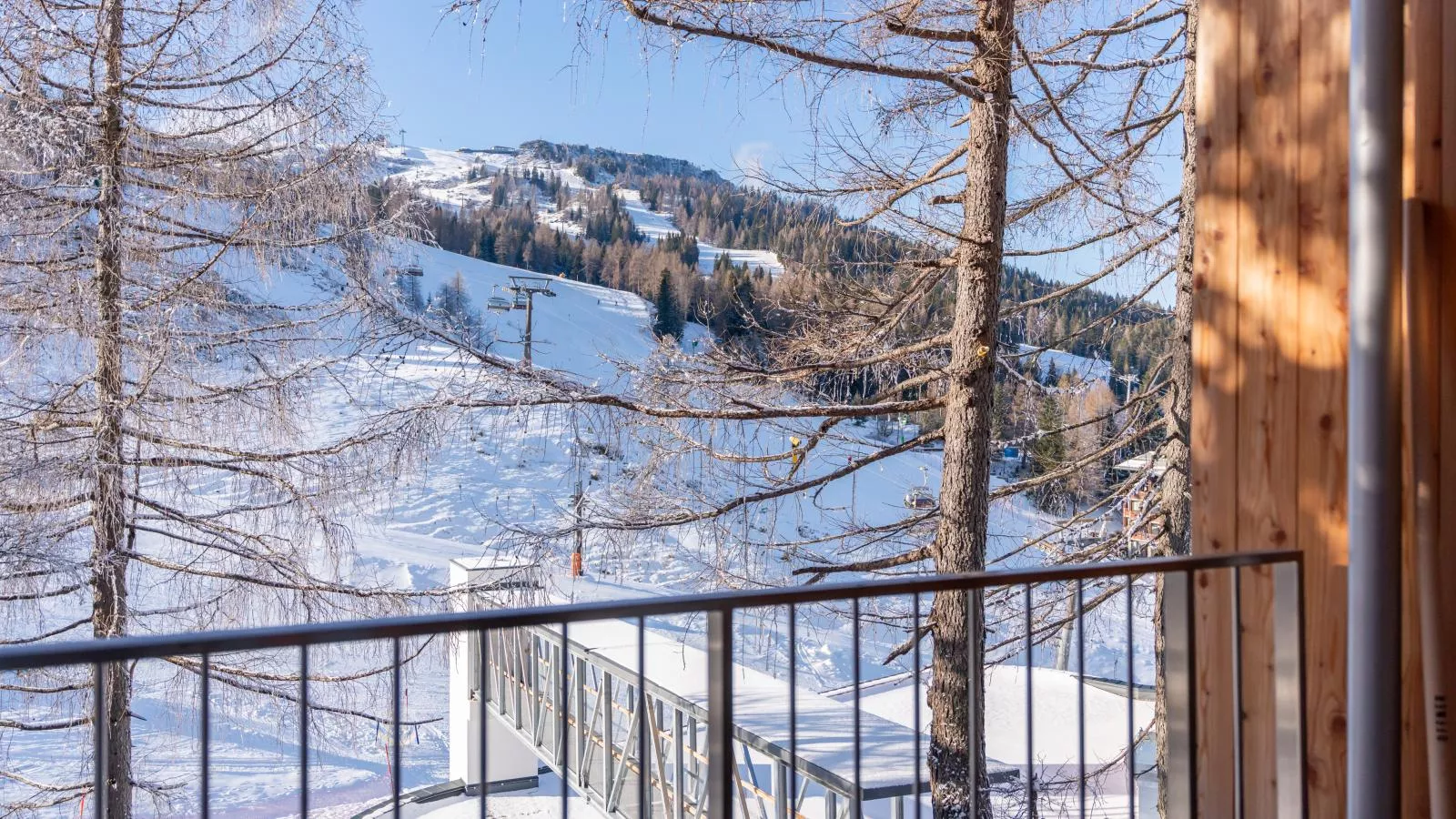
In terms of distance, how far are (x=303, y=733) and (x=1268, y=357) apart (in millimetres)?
2031

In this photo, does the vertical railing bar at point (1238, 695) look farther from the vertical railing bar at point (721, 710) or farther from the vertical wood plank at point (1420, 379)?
the vertical railing bar at point (721, 710)

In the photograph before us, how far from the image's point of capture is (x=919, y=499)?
729cm

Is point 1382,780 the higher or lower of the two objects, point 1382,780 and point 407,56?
the lower

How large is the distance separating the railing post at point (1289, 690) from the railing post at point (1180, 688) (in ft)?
0.56

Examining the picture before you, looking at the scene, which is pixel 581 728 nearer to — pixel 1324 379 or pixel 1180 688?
pixel 1180 688

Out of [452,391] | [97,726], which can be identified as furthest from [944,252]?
[97,726]

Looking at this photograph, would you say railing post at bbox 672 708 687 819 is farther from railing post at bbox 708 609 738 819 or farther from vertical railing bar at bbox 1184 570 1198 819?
railing post at bbox 708 609 738 819

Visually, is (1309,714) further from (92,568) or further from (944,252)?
(92,568)

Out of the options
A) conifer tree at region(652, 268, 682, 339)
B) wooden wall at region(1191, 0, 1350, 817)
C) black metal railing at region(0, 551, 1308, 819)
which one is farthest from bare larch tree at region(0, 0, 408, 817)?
wooden wall at region(1191, 0, 1350, 817)

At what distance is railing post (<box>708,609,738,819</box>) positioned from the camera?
5.26ft

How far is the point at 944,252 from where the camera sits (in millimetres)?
6574

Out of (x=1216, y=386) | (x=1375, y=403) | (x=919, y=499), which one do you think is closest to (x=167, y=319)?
(x=919, y=499)

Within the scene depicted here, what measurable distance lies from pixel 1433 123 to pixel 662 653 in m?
A: 8.01

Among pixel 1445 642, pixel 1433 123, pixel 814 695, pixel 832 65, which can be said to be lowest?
pixel 814 695
